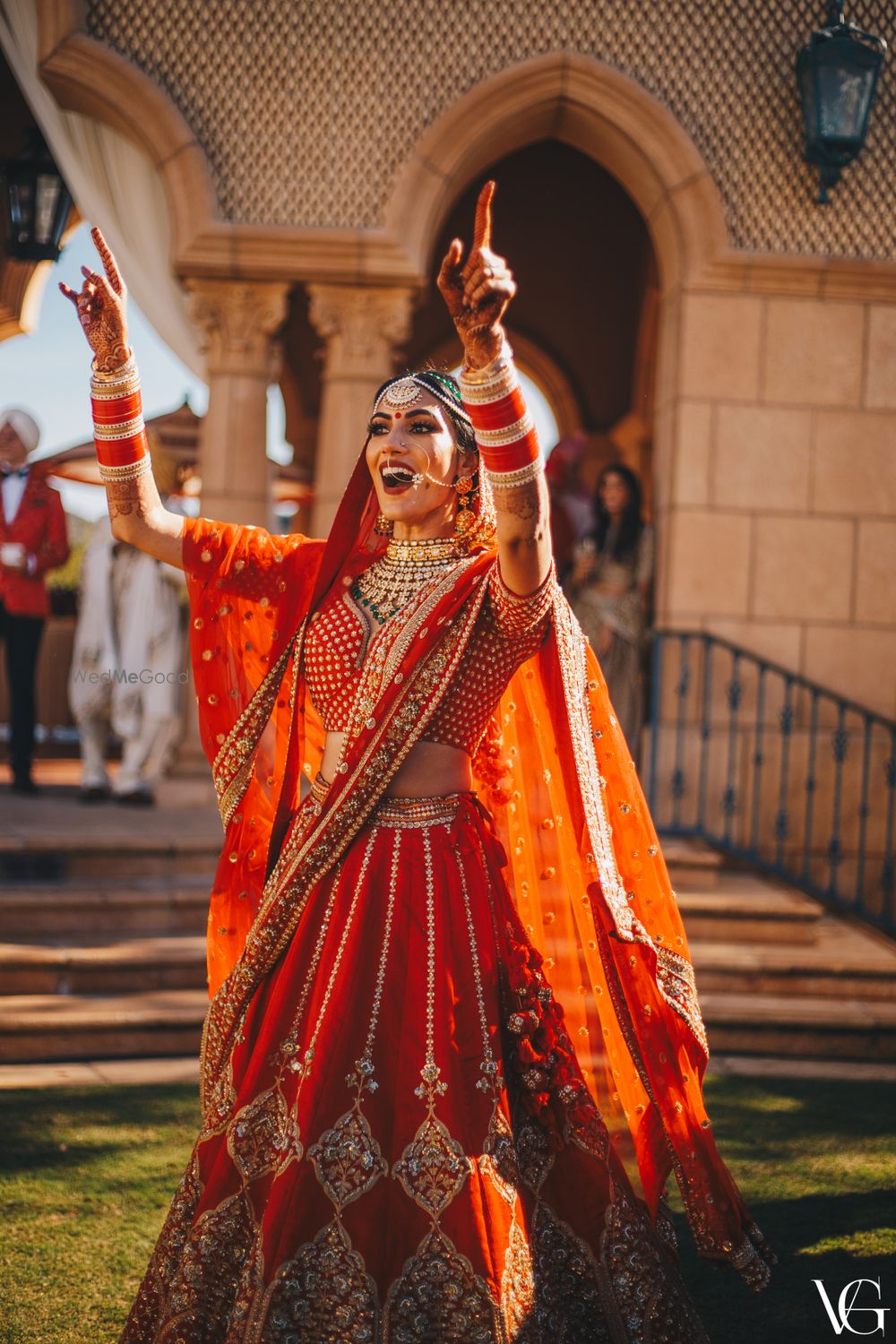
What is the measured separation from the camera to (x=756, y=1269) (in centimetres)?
271

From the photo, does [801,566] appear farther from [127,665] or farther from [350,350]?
[127,665]

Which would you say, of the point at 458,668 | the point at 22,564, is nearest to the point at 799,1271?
the point at 458,668

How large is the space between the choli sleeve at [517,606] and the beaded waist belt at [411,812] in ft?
1.19

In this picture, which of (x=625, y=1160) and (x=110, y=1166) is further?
(x=110, y=1166)

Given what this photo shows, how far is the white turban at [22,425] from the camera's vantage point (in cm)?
775

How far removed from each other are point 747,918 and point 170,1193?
10.9 ft

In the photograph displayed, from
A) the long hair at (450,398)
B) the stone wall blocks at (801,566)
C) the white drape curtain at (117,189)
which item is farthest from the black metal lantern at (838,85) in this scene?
the long hair at (450,398)

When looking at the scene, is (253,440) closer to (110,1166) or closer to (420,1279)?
(110,1166)

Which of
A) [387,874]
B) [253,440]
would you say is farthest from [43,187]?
[387,874]

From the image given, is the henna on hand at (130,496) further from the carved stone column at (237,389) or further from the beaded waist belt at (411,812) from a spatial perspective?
the carved stone column at (237,389)

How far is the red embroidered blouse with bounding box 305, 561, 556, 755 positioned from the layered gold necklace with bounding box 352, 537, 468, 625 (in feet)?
0.11

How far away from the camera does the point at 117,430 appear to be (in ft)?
8.98

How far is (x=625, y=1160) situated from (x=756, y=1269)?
34cm

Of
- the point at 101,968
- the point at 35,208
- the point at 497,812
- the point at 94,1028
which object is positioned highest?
the point at 35,208
